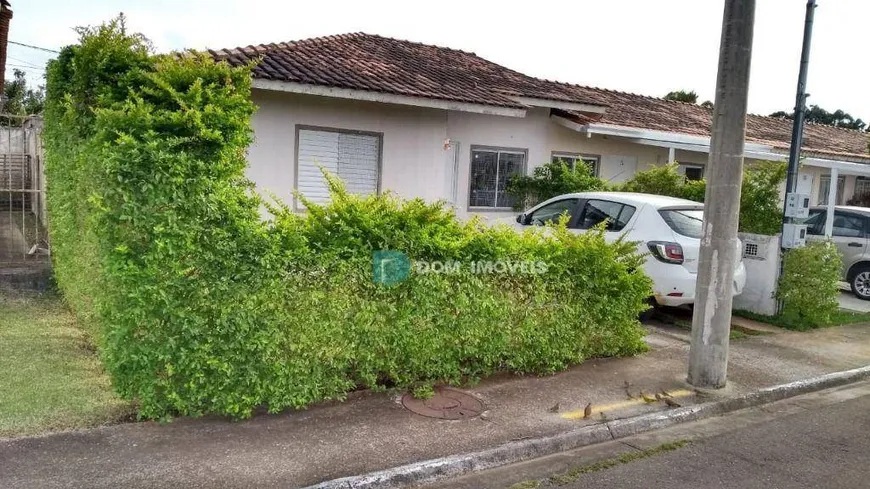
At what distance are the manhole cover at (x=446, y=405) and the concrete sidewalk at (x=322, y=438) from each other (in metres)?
0.11

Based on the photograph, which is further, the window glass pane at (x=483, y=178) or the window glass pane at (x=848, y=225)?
the window glass pane at (x=483, y=178)

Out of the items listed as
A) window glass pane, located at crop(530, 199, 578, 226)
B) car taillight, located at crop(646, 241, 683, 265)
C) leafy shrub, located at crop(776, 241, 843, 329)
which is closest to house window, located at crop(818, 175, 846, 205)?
leafy shrub, located at crop(776, 241, 843, 329)

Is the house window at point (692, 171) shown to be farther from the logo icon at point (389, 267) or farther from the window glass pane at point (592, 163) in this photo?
the logo icon at point (389, 267)

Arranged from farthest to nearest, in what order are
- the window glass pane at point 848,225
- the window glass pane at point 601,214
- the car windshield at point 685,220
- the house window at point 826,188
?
the house window at point 826,188 → the window glass pane at point 848,225 → the window glass pane at point 601,214 → the car windshield at point 685,220

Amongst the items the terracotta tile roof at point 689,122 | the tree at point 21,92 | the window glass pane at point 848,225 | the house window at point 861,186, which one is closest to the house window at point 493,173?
the terracotta tile roof at point 689,122

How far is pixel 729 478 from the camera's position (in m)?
4.67

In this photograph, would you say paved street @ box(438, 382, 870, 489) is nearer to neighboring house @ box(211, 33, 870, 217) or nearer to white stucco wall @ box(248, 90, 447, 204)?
neighboring house @ box(211, 33, 870, 217)

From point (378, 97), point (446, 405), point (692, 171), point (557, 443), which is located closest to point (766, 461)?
point (557, 443)

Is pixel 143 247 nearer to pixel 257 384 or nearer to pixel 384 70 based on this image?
pixel 257 384

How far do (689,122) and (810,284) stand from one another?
10.6 m

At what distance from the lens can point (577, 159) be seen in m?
15.1

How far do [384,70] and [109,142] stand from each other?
797cm

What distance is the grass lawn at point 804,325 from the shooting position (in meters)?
9.52

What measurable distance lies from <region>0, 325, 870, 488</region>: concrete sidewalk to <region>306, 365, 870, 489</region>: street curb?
0.34 ft
